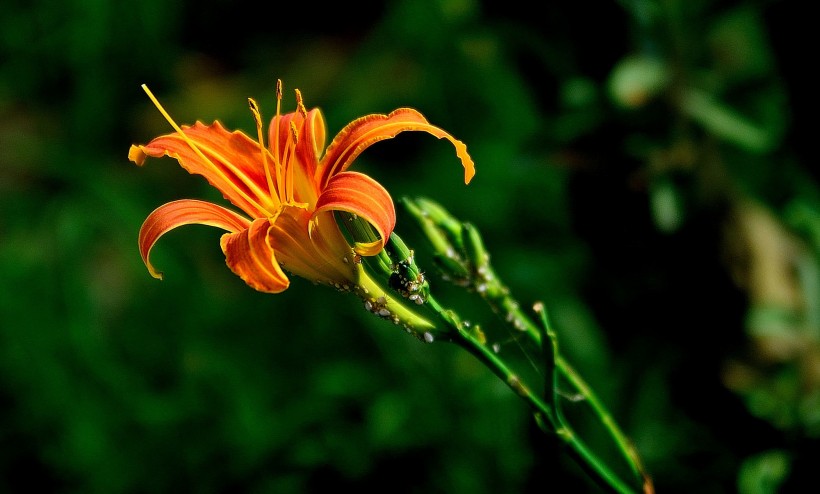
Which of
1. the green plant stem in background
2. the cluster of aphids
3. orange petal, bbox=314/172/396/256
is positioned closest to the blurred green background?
the green plant stem in background

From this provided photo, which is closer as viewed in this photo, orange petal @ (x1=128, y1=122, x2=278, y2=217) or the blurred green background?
orange petal @ (x1=128, y1=122, x2=278, y2=217)

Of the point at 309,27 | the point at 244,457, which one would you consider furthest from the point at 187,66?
the point at 244,457

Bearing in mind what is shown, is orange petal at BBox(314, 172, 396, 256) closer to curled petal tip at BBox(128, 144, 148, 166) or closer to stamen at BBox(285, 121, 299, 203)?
stamen at BBox(285, 121, 299, 203)

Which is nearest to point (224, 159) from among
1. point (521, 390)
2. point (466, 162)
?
point (466, 162)

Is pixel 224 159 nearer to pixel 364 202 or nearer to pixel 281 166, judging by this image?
pixel 281 166

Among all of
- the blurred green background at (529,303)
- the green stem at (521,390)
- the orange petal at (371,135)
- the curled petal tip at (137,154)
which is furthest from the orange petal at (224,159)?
the blurred green background at (529,303)

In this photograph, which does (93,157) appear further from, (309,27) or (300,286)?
(300,286)
